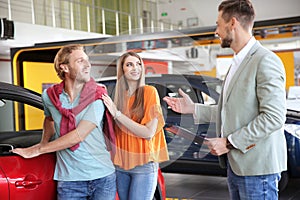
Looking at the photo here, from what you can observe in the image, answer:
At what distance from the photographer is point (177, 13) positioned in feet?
68.6

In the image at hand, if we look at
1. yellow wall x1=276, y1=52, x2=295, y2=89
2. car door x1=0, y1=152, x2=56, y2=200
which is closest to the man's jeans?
car door x1=0, y1=152, x2=56, y2=200

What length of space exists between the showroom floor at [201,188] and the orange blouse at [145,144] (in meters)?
2.81

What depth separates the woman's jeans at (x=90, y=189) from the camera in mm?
2316

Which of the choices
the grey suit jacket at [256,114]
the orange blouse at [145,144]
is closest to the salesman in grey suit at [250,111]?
the grey suit jacket at [256,114]

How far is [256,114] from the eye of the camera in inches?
80.8

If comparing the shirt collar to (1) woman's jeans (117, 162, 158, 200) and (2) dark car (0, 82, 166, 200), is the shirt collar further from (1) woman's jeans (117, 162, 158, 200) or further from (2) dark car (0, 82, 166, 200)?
(2) dark car (0, 82, 166, 200)

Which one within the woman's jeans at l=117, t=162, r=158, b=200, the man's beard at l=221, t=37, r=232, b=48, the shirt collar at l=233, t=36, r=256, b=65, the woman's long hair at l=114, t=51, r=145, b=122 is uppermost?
the man's beard at l=221, t=37, r=232, b=48

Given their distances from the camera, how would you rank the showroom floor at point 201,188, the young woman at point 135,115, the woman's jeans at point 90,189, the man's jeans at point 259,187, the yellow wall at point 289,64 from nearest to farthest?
1. the man's jeans at point 259,187
2. the young woman at point 135,115
3. the woman's jeans at point 90,189
4. the showroom floor at point 201,188
5. the yellow wall at point 289,64

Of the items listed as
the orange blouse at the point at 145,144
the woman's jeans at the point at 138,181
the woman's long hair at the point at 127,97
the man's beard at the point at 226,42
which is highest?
the man's beard at the point at 226,42

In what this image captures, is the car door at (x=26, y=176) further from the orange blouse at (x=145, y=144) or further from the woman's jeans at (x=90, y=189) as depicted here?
the orange blouse at (x=145, y=144)

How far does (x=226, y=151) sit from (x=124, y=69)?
63cm

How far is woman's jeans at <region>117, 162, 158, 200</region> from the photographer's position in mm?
2414

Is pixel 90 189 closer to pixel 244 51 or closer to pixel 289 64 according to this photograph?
pixel 244 51

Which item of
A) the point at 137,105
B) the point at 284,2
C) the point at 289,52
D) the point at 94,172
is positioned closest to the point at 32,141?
the point at 94,172
